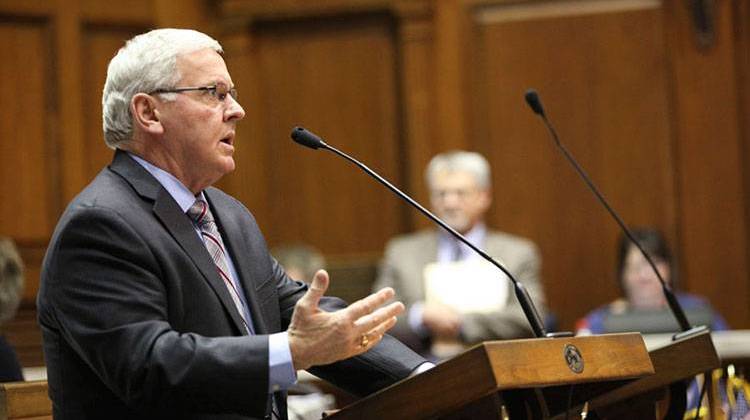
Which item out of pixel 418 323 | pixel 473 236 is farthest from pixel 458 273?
pixel 473 236

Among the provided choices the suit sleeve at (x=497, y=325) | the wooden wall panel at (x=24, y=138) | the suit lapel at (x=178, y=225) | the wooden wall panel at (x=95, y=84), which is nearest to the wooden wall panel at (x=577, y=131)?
the suit sleeve at (x=497, y=325)

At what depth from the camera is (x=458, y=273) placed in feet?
19.8

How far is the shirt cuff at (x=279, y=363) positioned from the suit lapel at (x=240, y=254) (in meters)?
0.40

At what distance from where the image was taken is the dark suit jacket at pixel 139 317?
8.70 ft

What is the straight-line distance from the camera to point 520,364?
261 cm

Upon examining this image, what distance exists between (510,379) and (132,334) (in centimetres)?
75

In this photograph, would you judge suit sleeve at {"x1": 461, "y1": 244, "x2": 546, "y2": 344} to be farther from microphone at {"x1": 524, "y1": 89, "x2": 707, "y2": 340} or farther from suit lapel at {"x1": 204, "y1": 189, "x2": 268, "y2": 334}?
suit lapel at {"x1": 204, "y1": 189, "x2": 268, "y2": 334}

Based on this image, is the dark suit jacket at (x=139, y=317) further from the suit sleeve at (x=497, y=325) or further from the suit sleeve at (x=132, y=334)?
the suit sleeve at (x=497, y=325)

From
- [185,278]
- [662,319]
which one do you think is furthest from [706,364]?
[662,319]

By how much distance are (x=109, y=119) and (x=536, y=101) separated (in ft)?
4.21

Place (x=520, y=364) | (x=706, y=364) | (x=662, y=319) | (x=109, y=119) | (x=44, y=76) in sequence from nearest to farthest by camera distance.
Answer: (x=520, y=364) < (x=109, y=119) < (x=706, y=364) < (x=662, y=319) < (x=44, y=76)

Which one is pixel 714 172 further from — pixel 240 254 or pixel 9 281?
pixel 240 254

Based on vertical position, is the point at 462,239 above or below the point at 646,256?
above

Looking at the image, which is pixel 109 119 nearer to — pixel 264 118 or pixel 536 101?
pixel 536 101
